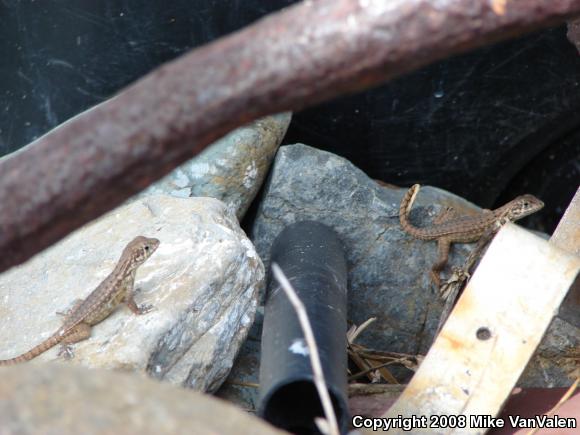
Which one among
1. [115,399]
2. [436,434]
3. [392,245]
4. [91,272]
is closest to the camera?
[115,399]

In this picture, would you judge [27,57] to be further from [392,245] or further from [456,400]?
[456,400]

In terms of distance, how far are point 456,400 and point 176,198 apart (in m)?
2.24

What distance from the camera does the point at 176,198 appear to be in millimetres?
5363

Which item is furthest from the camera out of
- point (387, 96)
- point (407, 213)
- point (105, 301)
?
point (387, 96)

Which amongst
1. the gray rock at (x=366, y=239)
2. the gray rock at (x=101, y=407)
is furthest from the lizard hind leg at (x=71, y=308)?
the gray rock at (x=101, y=407)

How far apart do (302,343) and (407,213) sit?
7.74 ft

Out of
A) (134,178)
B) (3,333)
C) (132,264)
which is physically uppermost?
(134,178)

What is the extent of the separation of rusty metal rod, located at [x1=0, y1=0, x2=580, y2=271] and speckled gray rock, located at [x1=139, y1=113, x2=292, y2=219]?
3.63 metres

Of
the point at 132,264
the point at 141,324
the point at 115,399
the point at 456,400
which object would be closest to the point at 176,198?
the point at 132,264

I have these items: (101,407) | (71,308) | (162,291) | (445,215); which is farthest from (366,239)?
(101,407)

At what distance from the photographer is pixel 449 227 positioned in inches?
239

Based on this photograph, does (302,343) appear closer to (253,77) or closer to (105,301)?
(105,301)

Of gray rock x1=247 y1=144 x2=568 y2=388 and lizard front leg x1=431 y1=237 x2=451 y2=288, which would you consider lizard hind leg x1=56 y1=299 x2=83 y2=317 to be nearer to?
gray rock x1=247 y1=144 x2=568 y2=388

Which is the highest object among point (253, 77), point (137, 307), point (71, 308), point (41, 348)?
point (253, 77)
